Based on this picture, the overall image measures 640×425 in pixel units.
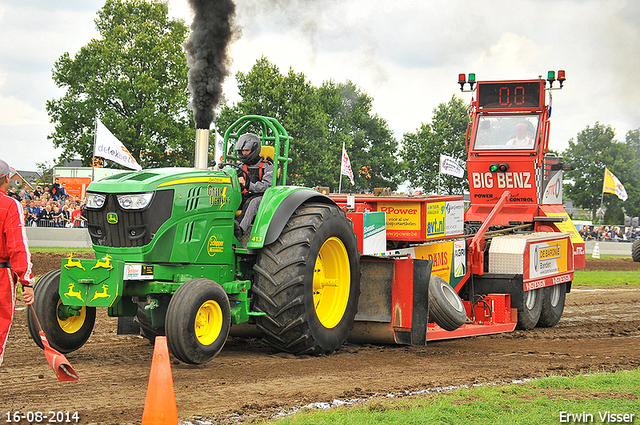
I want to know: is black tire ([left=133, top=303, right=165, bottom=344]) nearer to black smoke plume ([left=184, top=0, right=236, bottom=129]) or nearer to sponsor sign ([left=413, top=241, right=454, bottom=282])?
black smoke plume ([left=184, top=0, right=236, bottom=129])

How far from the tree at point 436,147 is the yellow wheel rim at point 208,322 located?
43600mm

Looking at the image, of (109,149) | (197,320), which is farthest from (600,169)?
(197,320)

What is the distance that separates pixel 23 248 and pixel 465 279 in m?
6.34

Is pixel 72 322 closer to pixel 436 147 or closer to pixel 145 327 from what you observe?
pixel 145 327

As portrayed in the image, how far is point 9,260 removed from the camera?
16.0 feet

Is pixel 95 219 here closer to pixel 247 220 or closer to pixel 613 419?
pixel 247 220

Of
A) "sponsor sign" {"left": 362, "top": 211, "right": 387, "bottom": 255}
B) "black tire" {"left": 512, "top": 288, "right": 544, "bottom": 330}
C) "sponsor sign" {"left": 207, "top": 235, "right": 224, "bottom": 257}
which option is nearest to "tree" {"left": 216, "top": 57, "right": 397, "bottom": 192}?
"black tire" {"left": 512, "top": 288, "right": 544, "bottom": 330}

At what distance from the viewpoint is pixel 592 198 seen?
210ft

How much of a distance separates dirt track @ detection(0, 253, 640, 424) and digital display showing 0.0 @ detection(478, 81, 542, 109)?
14.2 ft

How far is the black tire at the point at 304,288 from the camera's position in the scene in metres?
6.38

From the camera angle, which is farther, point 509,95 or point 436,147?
point 436,147

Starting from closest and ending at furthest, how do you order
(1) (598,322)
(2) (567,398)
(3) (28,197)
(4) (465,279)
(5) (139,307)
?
(2) (567,398), (5) (139,307), (4) (465,279), (1) (598,322), (3) (28,197)

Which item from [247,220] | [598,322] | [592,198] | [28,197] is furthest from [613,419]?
[592,198]

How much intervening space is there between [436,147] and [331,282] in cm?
4347
